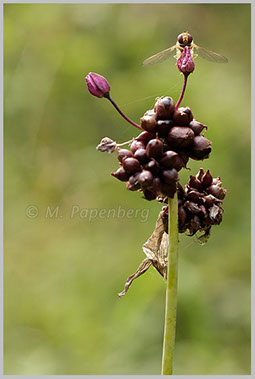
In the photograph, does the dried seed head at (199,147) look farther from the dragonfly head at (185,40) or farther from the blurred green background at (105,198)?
the blurred green background at (105,198)

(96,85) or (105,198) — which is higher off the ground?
(105,198)

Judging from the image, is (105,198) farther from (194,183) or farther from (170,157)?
(170,157)

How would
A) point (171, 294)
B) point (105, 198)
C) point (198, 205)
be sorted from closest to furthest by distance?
point (171, 294), point (198, 205), point (105, 198)

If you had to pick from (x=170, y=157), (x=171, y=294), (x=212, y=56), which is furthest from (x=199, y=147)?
(x=212, y=56)

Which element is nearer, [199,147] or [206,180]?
[199,147]

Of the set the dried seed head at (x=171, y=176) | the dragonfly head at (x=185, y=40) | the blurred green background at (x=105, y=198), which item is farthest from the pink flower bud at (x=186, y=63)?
the blurred green background at (x=105, y=198)

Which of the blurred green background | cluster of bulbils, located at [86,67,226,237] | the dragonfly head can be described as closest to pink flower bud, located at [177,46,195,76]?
cluster of bulbils, located at [86,67,226,237]

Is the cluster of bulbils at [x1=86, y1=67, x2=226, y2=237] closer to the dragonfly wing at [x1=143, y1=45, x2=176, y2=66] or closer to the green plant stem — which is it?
the green plant stem
